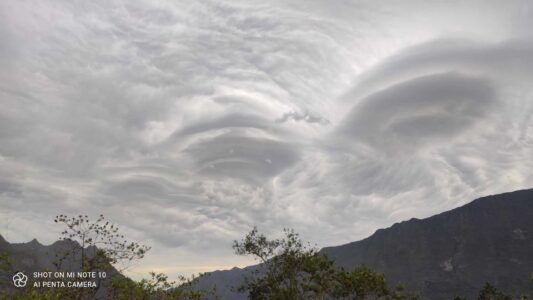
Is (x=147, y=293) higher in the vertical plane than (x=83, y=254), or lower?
lower

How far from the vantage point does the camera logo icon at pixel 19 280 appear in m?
35.4

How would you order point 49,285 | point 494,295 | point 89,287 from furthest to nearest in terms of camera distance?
point 494,295 < point 89,287 < point 49,285

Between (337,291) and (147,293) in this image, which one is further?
(337,291)

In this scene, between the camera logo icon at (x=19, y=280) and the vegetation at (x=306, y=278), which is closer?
the camera logo icon at (x=19, y=280)

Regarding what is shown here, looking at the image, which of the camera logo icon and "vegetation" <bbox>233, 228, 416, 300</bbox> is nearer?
the camera logo icon

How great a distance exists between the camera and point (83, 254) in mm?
41375

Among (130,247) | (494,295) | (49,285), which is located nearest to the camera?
(49,285)

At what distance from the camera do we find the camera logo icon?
116 feet

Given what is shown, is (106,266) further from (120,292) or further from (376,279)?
(376,279)

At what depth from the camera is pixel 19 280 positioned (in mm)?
35438

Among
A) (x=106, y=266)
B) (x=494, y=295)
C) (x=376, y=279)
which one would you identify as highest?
(x=106, y=266)

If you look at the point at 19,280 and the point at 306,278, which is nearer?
the point at 19,280

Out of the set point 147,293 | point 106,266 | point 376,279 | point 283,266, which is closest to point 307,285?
point 283,266

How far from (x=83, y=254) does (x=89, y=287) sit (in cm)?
319
